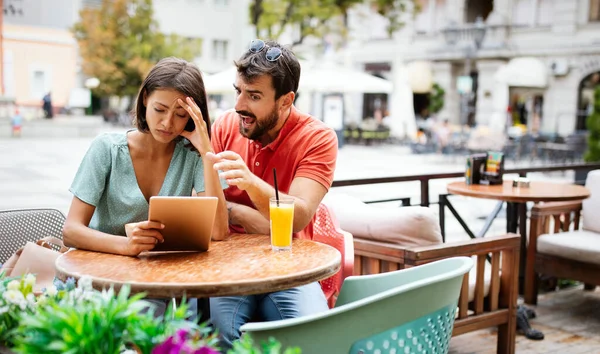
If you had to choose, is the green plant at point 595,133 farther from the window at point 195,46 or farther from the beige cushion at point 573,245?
the window at point 195,46

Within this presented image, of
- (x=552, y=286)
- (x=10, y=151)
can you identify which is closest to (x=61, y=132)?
(x=10, y=151)

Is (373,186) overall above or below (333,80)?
below

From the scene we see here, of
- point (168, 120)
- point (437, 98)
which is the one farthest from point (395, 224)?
point (437, 98)

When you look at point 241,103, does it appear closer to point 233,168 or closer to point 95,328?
point 233,168

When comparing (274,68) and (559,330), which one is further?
(559,330)

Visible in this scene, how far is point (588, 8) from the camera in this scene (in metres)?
22.3

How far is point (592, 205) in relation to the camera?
15.1 feet

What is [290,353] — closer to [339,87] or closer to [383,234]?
[383,234]

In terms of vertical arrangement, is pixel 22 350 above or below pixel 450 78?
below

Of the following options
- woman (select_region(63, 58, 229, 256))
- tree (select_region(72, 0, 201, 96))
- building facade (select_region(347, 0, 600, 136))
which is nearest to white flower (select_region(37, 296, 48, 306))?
woman (select_region(63, 58, 229, 256))

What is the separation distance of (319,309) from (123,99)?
3827 cm

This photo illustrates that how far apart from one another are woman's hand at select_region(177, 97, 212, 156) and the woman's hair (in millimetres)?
43

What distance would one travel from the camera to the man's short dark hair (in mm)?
2357

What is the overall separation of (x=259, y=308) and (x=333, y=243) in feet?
2.09
